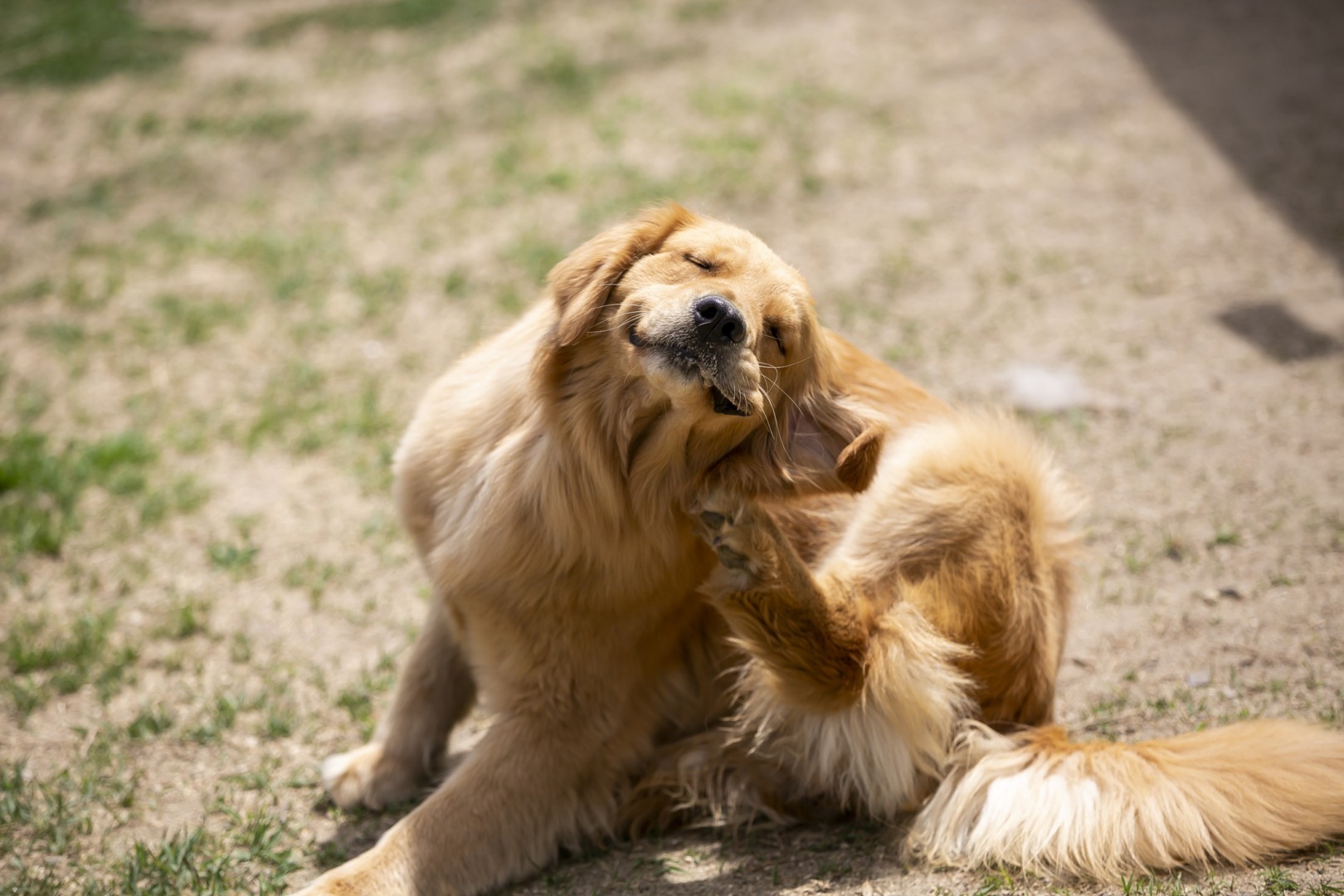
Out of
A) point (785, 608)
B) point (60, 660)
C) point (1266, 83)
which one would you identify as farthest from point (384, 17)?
point (785, 608)

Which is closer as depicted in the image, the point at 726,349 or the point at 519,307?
the point at 726,349

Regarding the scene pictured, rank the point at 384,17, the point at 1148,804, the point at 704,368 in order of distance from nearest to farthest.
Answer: the point at 704,368 < the point at 1148,804 < the point at 384,17

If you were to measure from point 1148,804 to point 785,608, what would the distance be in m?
1.10

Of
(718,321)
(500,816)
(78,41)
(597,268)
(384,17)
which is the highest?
(78,41)

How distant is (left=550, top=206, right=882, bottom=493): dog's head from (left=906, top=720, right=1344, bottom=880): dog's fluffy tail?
40.6 inches

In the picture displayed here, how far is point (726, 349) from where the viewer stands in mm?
2758

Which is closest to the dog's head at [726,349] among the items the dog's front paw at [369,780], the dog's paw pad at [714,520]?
the dog's paw pad at [714,520]

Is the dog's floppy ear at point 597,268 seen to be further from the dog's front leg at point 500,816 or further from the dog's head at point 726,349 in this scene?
the dog's front leg at point 500,816

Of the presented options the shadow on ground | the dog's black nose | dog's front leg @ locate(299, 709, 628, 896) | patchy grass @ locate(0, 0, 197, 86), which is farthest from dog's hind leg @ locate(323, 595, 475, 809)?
patchy grass @ locate(0, 0, 197, 86)

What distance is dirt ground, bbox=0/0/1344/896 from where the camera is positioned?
3631mm

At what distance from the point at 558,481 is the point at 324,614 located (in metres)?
1.70

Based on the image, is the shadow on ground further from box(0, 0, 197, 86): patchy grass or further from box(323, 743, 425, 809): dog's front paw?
box(0, 0, 197, 86): patchy grass

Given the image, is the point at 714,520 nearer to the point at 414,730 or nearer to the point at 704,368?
the point at 704,368

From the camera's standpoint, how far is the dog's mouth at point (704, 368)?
2732 mm
